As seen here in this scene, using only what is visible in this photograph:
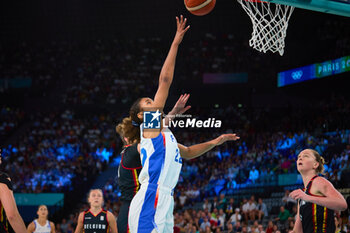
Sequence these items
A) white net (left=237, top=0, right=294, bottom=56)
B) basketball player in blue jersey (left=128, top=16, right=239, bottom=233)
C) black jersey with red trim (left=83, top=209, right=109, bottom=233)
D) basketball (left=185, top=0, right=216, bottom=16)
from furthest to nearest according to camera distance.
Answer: white net (left=237, top=0, right=294, bottom=56), black jersey with red trim (left=83, top=209, right=109, bottom=233), basketball (left=185, top=0, right=216, bottom=16), basketball player in blue jersey (left=128, top=16, right=239, bottom=233)

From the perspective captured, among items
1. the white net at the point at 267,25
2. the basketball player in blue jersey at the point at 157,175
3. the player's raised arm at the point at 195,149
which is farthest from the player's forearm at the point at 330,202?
the white net at the point at 267,25

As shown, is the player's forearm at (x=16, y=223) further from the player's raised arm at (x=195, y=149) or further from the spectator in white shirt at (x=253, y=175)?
the spectator in white shirt at (x=253, y=175)

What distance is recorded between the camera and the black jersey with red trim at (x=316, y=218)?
4.02 meters

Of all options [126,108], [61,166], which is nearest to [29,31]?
→ [126,108]

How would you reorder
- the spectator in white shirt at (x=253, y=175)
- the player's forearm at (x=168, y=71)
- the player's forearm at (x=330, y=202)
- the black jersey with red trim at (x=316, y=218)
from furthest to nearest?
the spectator in white shirt at (x=253, y=175), the black jersey with red trim at (x=316, y=218), the player's forearm at (x=330, y=202), the player's forearm at (x=168, y=71)

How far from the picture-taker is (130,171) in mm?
4004

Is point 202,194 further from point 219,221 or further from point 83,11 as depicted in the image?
point 83,11

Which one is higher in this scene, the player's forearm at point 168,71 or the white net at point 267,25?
the white net at point 267,25

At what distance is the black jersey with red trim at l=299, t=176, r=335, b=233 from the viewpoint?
13.2 ft

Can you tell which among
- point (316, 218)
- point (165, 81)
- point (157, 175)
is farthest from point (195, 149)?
point (316, 218)

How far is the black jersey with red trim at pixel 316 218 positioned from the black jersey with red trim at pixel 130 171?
1.53m

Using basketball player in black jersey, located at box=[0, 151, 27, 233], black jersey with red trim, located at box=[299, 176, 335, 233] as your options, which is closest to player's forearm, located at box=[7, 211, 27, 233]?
basketball player in black jersey, located at box=[0, 151, 27, 233]

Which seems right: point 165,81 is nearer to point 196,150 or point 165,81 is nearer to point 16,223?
point 196,150

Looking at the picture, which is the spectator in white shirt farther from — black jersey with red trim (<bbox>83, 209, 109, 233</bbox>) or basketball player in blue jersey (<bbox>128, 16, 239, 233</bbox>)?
basketball player in blue jersey (<bbox>128, 16, 239, 233</bbox>)
